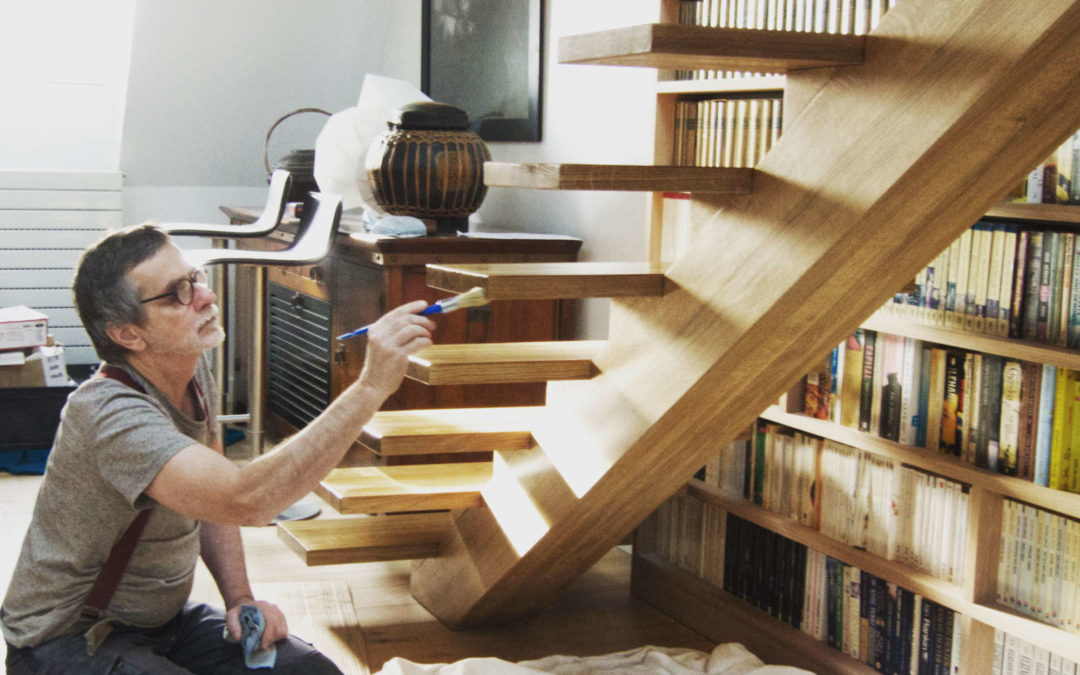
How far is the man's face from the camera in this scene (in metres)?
1.89

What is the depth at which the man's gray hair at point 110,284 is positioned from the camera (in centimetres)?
188

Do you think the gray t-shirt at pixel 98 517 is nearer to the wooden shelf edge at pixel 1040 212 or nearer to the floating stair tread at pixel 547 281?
the floating stair tread at pixel 547 281

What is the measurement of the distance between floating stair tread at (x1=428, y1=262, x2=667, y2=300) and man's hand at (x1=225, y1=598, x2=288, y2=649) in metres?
0.60

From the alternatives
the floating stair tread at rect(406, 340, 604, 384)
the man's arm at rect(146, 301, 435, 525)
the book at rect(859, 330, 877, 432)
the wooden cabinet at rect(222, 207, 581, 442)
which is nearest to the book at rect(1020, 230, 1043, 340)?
the book at rect(859, 330, 877, 432)

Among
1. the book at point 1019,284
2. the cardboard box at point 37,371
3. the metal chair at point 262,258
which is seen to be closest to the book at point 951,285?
the book at point 1019,284

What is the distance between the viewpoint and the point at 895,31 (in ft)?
5.33

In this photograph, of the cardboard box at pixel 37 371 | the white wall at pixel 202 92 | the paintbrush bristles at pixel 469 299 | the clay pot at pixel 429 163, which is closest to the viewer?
the paintbrush bristles at pixel 469 299

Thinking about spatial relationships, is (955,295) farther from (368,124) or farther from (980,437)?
(368,124)

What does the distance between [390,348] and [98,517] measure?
0.51 metres

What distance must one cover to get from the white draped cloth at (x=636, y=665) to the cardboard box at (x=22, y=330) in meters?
2.40

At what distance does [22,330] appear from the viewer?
442 centimetres

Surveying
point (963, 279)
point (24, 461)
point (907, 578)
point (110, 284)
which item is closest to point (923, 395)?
point (963, 279)

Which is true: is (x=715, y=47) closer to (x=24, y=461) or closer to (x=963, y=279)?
(x=963, y=279)

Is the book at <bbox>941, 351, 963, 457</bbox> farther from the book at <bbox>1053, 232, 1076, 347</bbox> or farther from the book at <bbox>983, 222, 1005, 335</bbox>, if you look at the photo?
the book at <bbox>1053, 232, 1076, 347</bbox>
